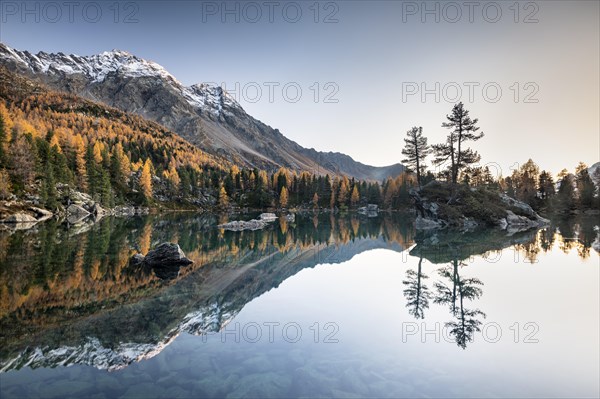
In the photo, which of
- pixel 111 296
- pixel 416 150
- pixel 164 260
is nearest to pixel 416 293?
pixel 111 296

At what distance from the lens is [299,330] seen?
12.3 m

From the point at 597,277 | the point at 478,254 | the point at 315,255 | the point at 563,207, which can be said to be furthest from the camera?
the point at 563,207

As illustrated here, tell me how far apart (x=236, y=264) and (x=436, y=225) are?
4234 centimetres

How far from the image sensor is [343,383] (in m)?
8.38

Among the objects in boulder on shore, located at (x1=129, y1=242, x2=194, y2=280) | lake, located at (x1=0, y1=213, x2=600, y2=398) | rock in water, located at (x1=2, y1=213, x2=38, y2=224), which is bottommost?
lake, located at (x1=0, y1=213, x2=600, y2=398)

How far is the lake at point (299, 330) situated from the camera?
8.31 meters

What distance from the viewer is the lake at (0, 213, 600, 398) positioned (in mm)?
8312

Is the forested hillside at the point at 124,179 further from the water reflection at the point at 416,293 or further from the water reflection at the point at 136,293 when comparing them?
the water reflection at the point at 416,293


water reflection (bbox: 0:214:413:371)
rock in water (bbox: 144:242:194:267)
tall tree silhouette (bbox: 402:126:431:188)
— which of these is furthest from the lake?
tall tree silhouette (bbox: 402:126:431:188)

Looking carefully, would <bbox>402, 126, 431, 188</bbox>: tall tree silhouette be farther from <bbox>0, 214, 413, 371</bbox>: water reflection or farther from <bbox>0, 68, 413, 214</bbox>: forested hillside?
<bbox>0, 68, 413, 214</bbox>: forested hillside

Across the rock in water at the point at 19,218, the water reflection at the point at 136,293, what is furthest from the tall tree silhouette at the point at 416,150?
the rock in water at the point at 19,218

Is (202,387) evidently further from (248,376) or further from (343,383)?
(343,383)

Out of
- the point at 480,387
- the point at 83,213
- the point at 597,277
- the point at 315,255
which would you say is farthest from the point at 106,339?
the point at 83,213

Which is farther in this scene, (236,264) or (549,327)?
(236,264)
